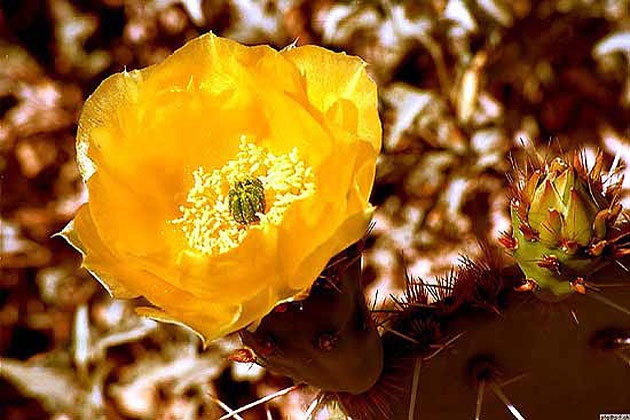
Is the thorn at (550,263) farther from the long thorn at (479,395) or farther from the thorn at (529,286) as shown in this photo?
the long thorn at (479,395)

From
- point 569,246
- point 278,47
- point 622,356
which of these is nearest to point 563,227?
point 569,246

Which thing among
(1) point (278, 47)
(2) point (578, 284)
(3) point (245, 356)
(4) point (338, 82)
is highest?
(1) point (278, 47)

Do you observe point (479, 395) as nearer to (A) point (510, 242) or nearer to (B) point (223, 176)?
(A) point (510, 242)

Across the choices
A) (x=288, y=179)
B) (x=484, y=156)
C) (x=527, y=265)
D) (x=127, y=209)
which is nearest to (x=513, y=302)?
(x=527, y=265)

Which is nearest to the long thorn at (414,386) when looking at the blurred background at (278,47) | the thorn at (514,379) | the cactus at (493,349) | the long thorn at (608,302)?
the cactus at (493,349)

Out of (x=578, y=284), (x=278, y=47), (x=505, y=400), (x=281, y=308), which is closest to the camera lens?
(x=281, y=308)

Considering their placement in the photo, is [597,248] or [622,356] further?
[622,356]

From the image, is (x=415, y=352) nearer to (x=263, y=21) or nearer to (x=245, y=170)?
(x=245, y=170)

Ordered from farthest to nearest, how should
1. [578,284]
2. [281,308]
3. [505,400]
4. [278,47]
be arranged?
[278,47] < [505,400] < [578,284] < [281,308]

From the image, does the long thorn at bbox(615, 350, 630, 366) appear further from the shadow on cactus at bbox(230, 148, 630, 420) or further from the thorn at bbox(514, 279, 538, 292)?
the thorn at bbox(514, 279, 538, 292)
